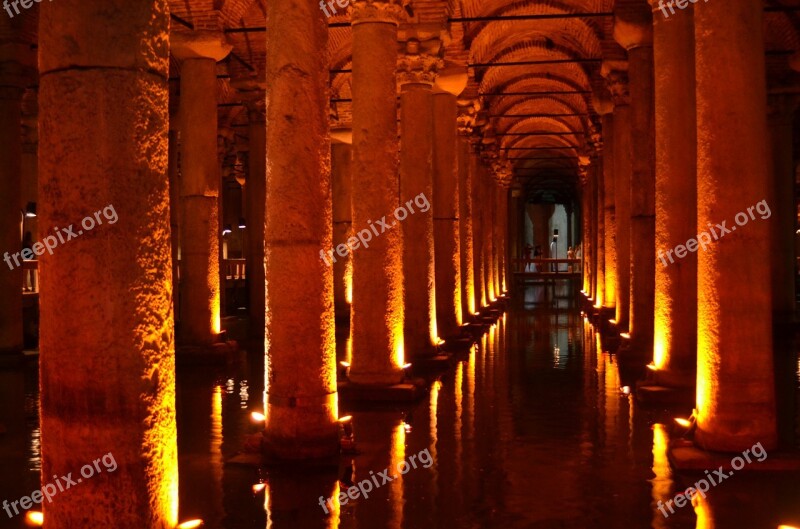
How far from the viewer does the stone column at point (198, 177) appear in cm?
1332

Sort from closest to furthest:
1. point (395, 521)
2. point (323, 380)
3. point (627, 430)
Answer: point (395, 521), point (323, 380), point (627, 430)

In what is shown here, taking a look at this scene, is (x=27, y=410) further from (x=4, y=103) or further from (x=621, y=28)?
(x=621, y=28)

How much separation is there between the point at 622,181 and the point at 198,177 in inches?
297

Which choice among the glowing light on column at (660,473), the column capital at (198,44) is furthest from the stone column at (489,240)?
the glowing light on column at (660,473)

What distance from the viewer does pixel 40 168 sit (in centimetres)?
368

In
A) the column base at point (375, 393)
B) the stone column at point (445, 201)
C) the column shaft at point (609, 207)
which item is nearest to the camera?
the column base at point (375, 393)

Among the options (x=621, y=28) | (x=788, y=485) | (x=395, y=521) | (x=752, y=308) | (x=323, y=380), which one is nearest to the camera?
(x=395, y=521)

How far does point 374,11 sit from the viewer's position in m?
9.41

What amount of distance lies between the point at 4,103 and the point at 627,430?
11.4m

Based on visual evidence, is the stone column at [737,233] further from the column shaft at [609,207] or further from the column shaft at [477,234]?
the column shaft at [477,234]

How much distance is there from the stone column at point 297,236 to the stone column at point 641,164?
5958 millimetres

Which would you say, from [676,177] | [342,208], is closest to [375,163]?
[676,177]

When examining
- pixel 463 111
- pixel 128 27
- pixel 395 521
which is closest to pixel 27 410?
pixel 395 521

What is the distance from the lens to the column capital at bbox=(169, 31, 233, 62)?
13.3 metres
